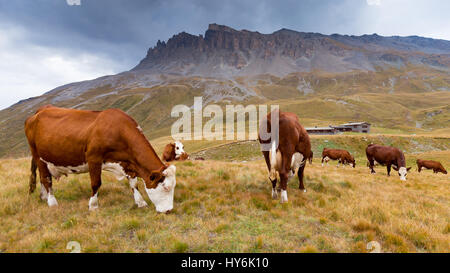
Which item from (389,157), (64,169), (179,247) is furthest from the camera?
(389,157)

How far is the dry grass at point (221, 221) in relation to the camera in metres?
→ 4.91

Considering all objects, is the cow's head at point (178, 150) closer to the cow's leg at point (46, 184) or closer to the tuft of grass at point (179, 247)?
the cow's leg at point (46, 184)

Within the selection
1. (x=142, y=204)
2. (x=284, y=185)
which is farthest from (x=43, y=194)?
(x=284, y=185)

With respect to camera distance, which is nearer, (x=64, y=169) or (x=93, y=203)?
(x=93, y=203)

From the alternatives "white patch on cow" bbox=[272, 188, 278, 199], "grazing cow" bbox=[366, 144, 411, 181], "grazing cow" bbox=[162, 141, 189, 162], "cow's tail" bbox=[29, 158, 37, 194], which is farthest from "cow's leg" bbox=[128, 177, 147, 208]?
"grazing cow" bbox=[366, 144, 411, 181]

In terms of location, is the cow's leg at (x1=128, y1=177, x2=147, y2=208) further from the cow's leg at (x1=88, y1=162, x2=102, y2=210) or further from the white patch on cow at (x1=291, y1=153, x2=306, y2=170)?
the white patch on cow at (x1=291, y1=153, x2=306, y2=170)

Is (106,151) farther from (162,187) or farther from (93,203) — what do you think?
(162,187)

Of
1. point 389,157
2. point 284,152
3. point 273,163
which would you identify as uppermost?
point 284,152

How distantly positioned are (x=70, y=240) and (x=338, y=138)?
4958cm

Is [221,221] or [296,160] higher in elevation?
[296,160]

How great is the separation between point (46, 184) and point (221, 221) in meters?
6.01

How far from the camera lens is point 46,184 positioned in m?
7.12

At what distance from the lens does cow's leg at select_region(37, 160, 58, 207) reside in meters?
7.04
